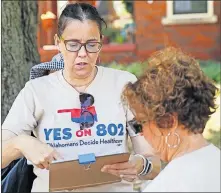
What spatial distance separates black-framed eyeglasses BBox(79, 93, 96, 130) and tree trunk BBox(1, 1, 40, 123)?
1779mm

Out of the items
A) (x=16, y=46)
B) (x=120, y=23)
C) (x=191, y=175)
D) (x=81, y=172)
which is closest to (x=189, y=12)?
(x=120, y=23)

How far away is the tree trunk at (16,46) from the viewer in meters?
4.33

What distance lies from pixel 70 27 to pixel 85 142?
49cm

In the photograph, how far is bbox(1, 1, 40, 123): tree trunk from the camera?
433cm

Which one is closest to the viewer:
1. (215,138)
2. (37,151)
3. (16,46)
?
(37,151)

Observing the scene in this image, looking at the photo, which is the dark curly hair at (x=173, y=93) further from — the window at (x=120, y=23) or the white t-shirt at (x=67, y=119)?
the window at (x=120, y=23)

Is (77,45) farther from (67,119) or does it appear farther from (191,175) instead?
(191,175)

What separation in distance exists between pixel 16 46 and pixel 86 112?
2074 mm

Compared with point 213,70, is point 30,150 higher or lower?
higher

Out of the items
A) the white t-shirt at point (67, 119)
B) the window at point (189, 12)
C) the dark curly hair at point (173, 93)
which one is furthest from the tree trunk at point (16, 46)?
the window at point (189, 12)

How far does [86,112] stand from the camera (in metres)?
2.51

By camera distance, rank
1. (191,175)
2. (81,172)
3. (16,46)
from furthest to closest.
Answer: (16,46)
(81,172)
(191,175)

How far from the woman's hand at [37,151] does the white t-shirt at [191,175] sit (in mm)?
593

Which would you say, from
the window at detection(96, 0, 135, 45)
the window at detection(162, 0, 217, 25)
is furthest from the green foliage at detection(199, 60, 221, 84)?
the window at detection(96, 0, 135, 45)
